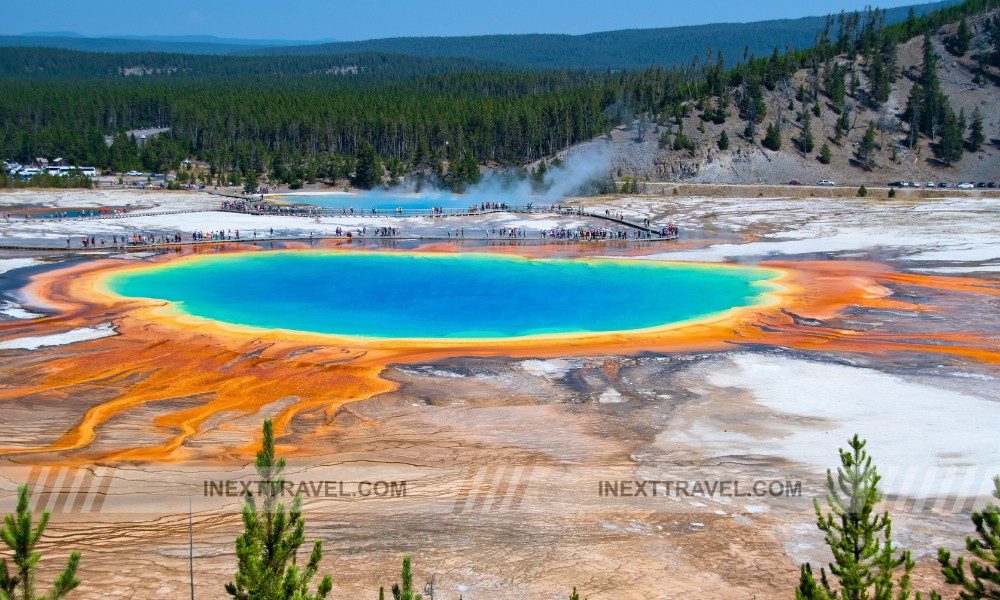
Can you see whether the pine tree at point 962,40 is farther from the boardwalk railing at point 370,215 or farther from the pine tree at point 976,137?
the boardwalk railing at point 370,215

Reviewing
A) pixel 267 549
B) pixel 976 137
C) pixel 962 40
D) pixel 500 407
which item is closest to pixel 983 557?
pixel 267 549

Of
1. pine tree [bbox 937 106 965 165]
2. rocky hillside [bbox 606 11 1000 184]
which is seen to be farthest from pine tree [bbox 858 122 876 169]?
pine tree [bbox 937 106 965 165]

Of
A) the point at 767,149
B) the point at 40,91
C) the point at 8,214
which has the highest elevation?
the point at 40,91

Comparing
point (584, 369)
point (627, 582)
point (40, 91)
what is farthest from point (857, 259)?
point (40, 91)

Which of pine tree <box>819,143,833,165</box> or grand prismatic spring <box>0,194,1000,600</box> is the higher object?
pine tree <box>819,143,833,165</box>

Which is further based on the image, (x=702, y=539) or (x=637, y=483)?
(x=637, y=483)

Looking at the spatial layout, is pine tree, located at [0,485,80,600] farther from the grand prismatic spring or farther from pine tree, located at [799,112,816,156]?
pine tree, located at [799,112,816,156]

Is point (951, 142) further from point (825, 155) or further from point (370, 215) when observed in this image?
point (370, 215)

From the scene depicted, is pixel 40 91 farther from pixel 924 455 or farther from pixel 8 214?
pixel 924 455
